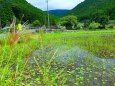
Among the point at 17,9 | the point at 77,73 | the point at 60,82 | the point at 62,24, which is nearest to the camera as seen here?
the point at 60,82

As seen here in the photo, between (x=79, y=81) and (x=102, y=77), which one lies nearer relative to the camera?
(x=79, y=81)

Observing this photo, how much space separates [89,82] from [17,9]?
124 m

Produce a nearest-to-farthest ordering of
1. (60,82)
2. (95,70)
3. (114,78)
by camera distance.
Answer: (60,82) < (114,78) < (95,70)

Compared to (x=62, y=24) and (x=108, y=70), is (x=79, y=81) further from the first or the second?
(x=62, y=24)

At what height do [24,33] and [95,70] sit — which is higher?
[24,33]

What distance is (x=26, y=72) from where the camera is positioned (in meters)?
9.68

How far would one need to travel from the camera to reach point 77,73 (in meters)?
9.51

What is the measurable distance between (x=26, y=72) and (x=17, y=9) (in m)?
122

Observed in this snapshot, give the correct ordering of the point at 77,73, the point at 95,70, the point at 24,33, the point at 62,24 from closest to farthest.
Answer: the point at 24,33 → the point at 77,73 → the point at 95,70 → the point at 62,24

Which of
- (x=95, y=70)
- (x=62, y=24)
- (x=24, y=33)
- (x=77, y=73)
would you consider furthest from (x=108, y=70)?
(x=62, y=24)

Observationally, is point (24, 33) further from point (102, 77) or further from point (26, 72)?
point (26, 72)

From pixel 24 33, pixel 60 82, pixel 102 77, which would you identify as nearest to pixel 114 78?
pixel 102 77

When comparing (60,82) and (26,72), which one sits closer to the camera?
(60,82)

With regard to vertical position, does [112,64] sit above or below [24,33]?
below
